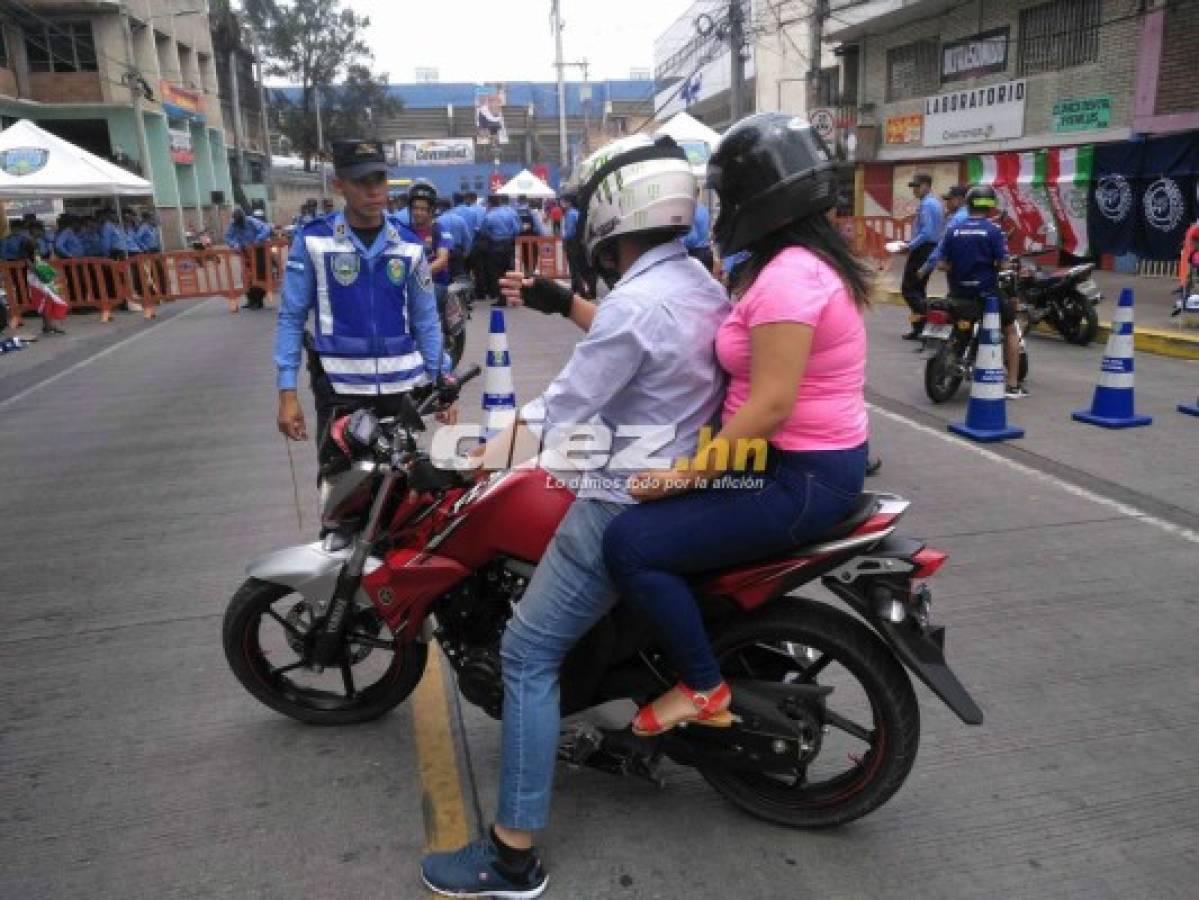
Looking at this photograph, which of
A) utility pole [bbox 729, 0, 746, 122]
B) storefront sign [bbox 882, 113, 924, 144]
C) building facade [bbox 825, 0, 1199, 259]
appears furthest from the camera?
storefront sign [bbox 882, 113, 924, 144]

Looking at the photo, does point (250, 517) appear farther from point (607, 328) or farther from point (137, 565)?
point (607, 328)

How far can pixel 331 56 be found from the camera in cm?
6381

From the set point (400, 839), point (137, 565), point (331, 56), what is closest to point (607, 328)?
point (400, 839)

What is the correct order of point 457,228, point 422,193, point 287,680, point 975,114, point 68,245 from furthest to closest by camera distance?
point 975,114 < point 68,245 < point 457,228 < point 422,193 < point 287,680

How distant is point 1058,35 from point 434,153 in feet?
190

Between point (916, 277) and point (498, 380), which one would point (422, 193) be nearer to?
point (498, 380)

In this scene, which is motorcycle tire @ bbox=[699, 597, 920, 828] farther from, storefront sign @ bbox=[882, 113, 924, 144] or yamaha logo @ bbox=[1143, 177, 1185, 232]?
storefront sign @ bbox=[882, 113, 924, 144]

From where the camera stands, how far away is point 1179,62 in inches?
568

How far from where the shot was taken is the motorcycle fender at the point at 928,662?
96.3 inches

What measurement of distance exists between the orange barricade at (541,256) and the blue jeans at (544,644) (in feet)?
59.9

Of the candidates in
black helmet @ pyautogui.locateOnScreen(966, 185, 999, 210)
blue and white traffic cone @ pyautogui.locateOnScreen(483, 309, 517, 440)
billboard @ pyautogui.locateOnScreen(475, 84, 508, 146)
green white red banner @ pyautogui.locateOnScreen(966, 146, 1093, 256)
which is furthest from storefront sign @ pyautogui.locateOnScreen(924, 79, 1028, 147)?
billboard @ pyautogui.locateOnScreen(475, 84, 508, 146)

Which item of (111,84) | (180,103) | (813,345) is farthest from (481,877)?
(180,103)

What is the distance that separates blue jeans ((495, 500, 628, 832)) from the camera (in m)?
2.45

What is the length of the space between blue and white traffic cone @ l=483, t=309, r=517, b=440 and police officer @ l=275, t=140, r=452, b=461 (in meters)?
2.34
